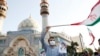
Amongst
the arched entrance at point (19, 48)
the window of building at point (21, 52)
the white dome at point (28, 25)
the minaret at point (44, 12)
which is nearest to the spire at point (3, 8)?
the white dome at point (28, 25)

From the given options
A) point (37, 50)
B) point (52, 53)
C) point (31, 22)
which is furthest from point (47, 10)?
point (52, 53)

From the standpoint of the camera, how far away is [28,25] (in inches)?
1177

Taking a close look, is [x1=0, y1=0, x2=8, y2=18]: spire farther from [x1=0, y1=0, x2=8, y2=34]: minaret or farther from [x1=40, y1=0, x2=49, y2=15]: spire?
[x1=40, y1=0, x2=49, y2=15]: spire

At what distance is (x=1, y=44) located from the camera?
26.4m

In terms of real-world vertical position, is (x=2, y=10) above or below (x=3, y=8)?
below

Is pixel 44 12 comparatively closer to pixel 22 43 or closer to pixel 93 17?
pixel 22 43

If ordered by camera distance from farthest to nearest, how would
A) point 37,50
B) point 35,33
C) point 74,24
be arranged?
point 35,33 → point 37,50 → point 74,24

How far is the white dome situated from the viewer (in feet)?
97.3

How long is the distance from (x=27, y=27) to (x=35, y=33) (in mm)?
3945

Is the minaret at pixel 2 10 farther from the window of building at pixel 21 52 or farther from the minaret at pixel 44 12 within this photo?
the window of building at pixel 21 52

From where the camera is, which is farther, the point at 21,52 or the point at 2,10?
the point at 2,10

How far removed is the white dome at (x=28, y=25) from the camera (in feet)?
97.3

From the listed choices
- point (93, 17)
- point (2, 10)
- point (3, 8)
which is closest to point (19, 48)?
point (2, 10)

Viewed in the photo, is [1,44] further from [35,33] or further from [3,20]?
[3,20]
